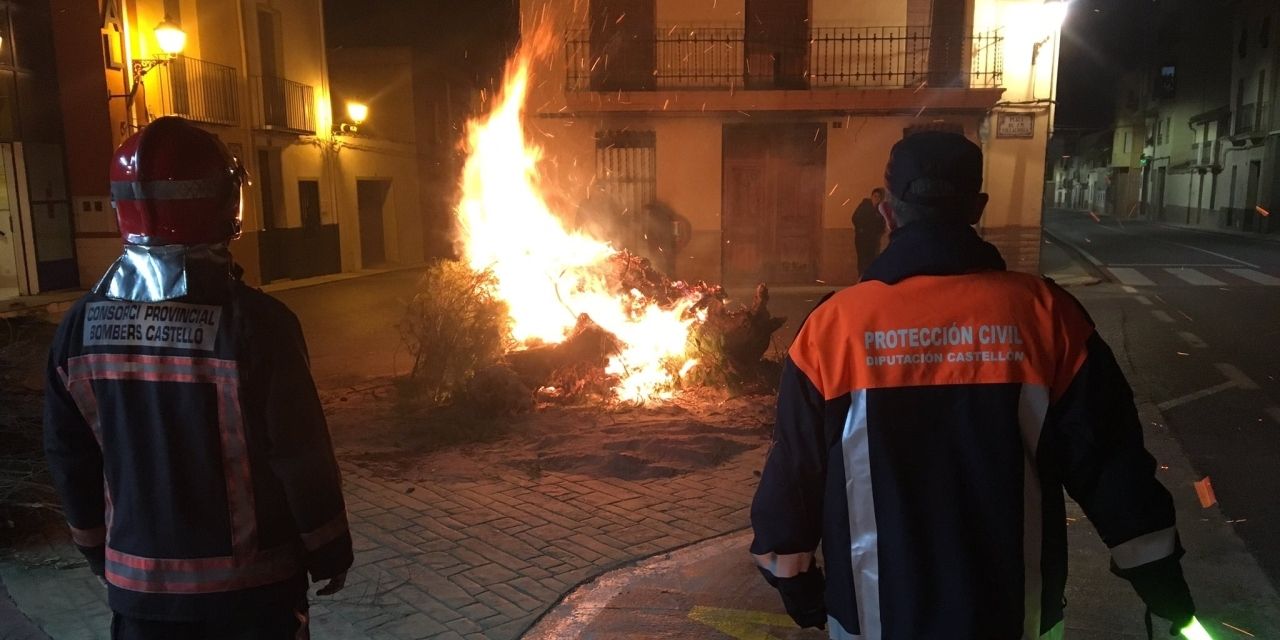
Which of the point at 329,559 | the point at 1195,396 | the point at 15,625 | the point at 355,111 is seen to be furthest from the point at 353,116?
the point at 329,559

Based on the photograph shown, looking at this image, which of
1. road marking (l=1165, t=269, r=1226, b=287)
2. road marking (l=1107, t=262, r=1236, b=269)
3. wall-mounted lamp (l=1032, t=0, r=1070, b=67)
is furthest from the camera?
road marking (l=1107, t=262, r=1236, b=269)

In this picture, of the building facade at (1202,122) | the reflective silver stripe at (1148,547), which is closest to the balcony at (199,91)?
the reflective silver stripe at (1148,547)

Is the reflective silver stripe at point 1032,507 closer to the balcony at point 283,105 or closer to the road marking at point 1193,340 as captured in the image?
the road marking at point 1193,340

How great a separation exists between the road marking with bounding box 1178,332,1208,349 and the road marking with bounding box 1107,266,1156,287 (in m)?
5.95

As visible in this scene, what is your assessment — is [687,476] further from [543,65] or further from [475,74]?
[475,74]

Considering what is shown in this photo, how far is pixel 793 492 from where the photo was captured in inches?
80.0

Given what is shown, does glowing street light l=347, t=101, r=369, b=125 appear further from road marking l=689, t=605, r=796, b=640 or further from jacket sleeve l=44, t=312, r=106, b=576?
jacket sleeve l=44, t=312, r=106, b=576

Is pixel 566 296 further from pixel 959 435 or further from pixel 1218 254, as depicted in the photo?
pixel 1218 254

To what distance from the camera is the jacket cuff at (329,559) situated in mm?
2369

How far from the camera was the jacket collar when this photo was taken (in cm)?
194

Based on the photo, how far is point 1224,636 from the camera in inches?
144

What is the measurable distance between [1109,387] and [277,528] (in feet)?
7.16

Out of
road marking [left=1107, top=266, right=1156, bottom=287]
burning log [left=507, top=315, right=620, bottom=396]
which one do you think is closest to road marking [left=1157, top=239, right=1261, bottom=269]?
road marking [left=1107, top=266, right=1156, bottom=287]

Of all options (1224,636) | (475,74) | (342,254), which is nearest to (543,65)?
(342,254)
